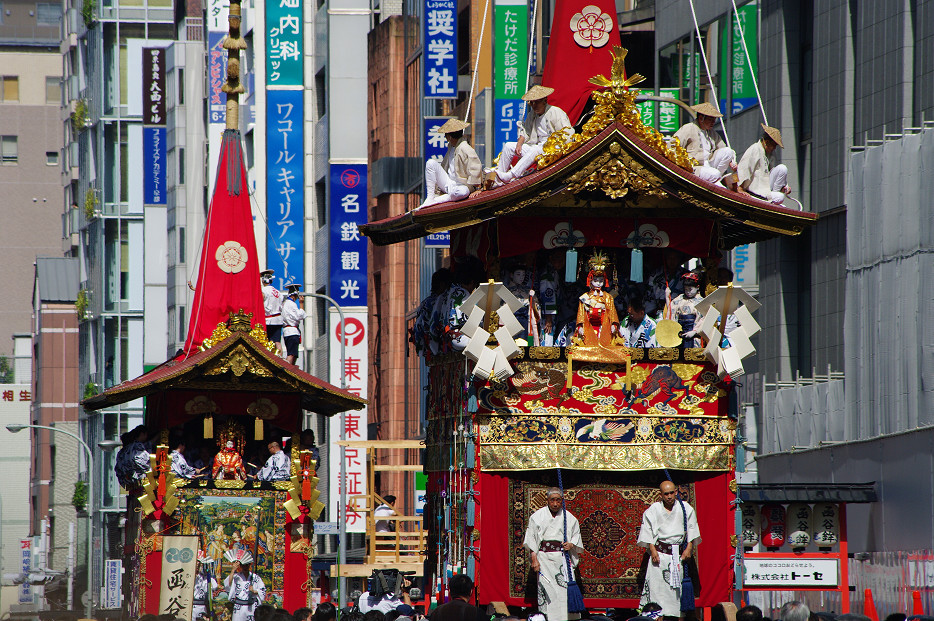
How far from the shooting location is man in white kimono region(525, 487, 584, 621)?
59.9 feet

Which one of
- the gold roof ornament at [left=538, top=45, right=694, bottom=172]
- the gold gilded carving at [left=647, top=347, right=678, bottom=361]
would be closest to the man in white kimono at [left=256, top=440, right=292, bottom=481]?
the gold gilded carving at [left=647, top=347, right=678, bottom=361]

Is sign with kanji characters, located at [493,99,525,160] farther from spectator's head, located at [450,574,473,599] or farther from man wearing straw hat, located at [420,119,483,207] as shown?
spectator's head, located at [450,574,473,599]

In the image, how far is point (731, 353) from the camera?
18953mm

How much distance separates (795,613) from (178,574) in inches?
412

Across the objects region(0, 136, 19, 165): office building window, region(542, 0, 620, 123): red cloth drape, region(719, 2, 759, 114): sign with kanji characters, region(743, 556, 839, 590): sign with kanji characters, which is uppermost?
region(0, 136, 19, 165): office building window

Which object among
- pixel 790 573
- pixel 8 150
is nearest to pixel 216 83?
pixel 790 573

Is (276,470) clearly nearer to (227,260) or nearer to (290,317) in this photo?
(290,317)

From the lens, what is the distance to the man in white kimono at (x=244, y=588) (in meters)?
24.5

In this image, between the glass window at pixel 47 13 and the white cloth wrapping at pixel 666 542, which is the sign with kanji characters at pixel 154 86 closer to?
the white cloth wrapping at pixel 666 542

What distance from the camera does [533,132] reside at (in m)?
20.0

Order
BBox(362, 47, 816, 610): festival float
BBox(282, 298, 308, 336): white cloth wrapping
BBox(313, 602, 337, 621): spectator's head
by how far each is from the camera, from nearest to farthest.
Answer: BBox(313, 602, 337, 621): spectator's head < BBox(362, 47, 816, 610): festival float < BBox(282, 298, 308, 336): white cloth wrapping

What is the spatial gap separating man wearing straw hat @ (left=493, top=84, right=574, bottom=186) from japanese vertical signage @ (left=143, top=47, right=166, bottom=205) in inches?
2009

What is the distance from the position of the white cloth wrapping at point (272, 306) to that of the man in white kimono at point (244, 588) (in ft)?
14.4

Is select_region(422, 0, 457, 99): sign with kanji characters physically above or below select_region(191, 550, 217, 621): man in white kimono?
above
